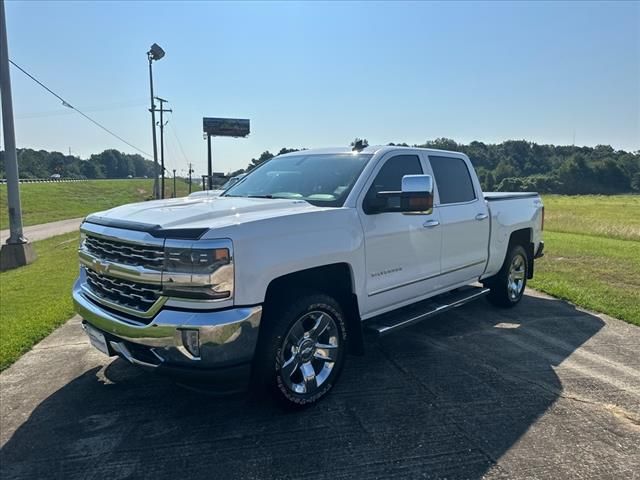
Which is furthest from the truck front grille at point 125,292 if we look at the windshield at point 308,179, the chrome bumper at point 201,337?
the windshield at point 308,179

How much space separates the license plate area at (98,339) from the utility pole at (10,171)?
948cm

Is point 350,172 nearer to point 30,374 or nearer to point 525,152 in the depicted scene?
point 30,374

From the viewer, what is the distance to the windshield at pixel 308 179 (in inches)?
156

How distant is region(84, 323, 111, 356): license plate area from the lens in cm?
334

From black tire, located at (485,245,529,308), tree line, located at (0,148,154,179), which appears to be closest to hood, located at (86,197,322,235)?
black tire, located at (485,245,529,308)

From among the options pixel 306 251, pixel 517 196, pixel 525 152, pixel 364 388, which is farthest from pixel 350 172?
pixel 525 152

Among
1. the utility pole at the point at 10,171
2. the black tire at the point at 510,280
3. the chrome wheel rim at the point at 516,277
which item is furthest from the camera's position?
the utility pole at the point at 10,171

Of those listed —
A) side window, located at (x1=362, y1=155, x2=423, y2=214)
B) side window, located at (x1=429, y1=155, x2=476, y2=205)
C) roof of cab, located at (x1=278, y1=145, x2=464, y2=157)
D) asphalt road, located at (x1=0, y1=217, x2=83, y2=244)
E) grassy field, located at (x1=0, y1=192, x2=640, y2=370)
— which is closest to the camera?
side window, located at (x1=362, y1=155, x2=423, y2=214)

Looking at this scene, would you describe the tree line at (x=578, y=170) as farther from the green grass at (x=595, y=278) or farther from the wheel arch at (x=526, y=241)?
the wheel arch at (x=526, y=241)

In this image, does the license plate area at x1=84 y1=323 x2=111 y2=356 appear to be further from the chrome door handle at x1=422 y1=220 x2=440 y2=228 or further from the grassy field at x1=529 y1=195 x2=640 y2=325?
the grassy field at x1=529 y1=195 x2=640 y2=325

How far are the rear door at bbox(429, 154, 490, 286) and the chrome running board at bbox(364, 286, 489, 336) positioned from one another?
0.57 feet

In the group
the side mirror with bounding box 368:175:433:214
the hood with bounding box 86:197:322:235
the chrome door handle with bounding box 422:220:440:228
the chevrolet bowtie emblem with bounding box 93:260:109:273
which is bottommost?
the chevrolet bowtie emblem with bounding box 93:260:109:273

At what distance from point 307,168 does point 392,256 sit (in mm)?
1233

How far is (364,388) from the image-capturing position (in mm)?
3824
